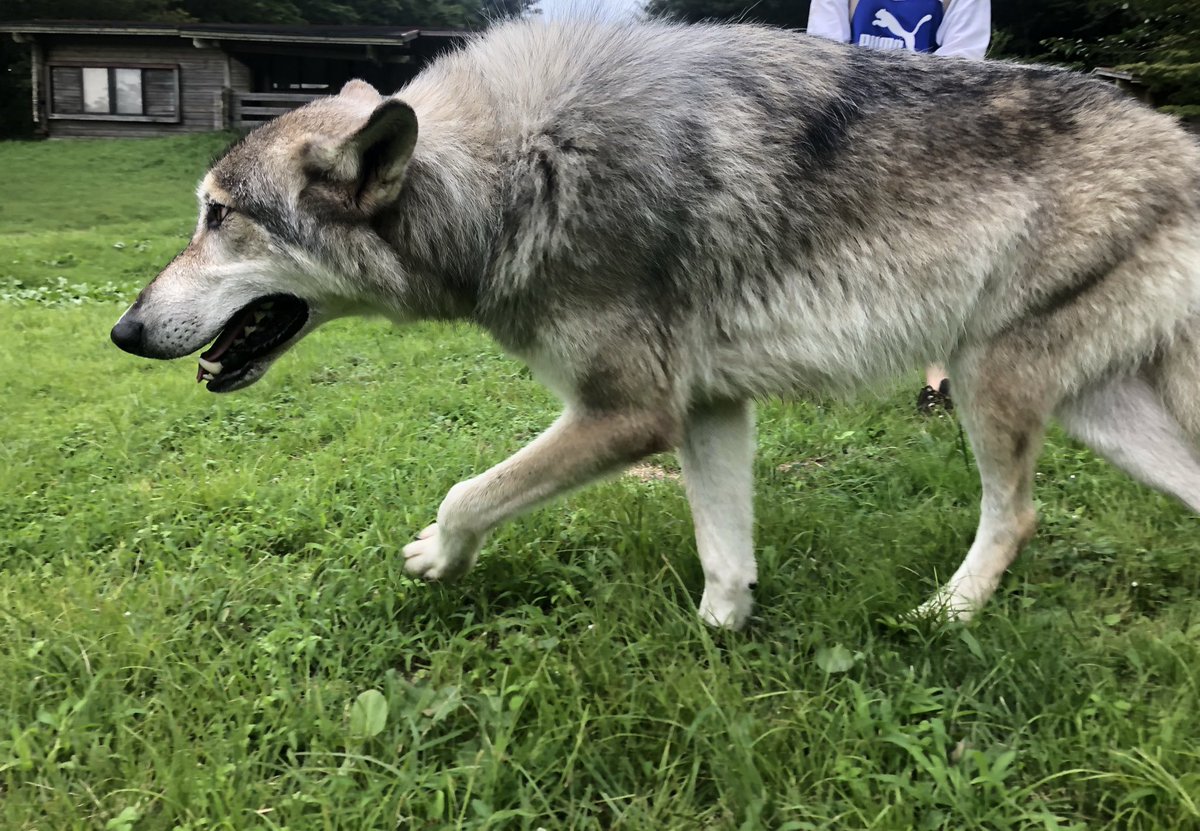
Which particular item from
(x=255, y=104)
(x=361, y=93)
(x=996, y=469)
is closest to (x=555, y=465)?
(x=996, y=469)

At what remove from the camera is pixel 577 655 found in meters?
2.34

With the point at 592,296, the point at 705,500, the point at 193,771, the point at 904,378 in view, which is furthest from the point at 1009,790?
the point at 193,771

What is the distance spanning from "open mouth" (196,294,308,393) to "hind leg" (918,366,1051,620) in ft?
7.17

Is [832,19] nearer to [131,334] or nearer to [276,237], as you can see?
[276,237]

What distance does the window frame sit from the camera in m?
28.2

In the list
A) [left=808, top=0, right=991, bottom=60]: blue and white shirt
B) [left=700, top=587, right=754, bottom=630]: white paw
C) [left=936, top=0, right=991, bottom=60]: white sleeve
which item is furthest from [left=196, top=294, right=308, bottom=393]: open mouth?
[left=936, top=0, right=991, bottom=60]: white sleeve

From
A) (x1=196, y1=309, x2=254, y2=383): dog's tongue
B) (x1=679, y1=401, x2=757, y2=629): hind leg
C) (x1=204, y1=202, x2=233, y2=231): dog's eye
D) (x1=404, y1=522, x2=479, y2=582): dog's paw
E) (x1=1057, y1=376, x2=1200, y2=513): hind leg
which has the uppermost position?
(x1=204, y1=202, x2=233, y2=231): dog's eye

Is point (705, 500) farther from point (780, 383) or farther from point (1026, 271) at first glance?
point (1026, 271)

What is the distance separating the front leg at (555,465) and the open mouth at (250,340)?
77 cm

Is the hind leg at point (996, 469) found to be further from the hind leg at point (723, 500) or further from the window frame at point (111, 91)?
the window frame at point (111, 91)

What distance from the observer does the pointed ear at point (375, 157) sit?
7.48 ft

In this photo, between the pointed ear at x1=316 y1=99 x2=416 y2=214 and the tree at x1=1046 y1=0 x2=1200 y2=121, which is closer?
the pointed ear at x1=316 y1=99 x2=416 y2=214

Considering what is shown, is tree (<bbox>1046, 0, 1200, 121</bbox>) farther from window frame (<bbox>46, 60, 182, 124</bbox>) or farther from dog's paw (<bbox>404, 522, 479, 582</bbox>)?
window frame (<bbox>46, 60, 182, 124</bbox>)

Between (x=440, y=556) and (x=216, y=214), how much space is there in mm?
1282
